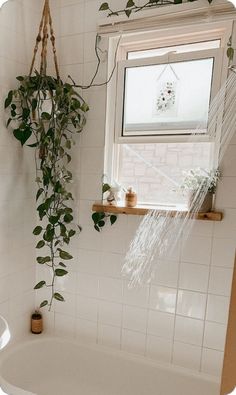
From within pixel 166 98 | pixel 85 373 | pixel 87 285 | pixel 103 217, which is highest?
pixel 166 98

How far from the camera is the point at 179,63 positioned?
132 cm

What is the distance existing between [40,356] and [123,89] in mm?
1515

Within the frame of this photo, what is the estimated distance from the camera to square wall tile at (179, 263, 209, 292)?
1.31 metres

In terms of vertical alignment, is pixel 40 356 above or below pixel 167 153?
below

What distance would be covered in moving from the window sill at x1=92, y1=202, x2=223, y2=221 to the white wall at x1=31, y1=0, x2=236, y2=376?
63mm

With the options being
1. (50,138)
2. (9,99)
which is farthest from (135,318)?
(9,99)

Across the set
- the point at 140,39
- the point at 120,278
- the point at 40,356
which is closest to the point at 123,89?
the point at 140,39

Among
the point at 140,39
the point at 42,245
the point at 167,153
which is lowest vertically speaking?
the point at 42,245

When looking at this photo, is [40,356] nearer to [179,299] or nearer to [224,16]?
[179,299]

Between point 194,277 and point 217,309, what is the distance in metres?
0.17

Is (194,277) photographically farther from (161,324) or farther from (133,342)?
(133,342)

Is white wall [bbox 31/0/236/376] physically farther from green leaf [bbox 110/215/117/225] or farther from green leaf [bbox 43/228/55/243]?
green leaf [bbox 43/228/55/243]

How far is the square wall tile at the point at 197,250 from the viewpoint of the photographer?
51.1 inches

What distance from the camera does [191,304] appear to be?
1.34 m
